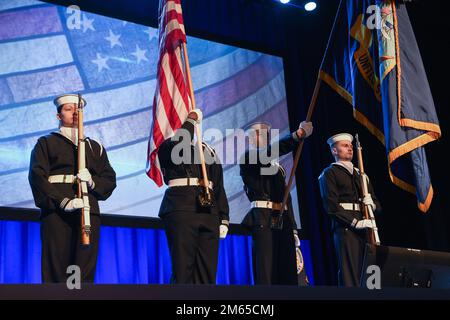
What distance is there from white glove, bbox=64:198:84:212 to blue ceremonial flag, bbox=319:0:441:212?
6.42 feet

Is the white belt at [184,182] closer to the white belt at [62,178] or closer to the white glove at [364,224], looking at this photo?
the white belt at [62,178]

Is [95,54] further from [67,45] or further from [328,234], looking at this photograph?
[328,234]

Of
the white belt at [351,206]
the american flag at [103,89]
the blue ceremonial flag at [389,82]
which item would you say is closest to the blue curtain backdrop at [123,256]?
the american flag at [103,89]

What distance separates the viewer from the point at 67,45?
240 inches

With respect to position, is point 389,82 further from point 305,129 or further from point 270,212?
point 270,212

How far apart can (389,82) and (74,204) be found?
2179 millimetres

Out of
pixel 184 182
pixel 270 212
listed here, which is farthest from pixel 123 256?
pixel 184 182

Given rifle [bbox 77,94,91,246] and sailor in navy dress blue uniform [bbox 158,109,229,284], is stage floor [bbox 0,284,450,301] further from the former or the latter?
sailor in navy dress blue uniform [bbox 158,109,229,284]

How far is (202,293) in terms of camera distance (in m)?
2.18

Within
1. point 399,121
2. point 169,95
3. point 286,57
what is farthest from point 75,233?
point 286,57

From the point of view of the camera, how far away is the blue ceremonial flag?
4.10 m
